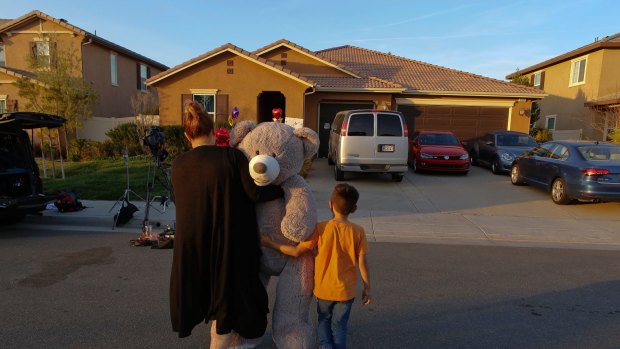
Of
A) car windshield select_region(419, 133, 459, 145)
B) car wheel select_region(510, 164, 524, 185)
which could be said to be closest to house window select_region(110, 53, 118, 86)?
car windshield select_region(419, 133, 459, 145)

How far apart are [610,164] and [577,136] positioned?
16.1 m

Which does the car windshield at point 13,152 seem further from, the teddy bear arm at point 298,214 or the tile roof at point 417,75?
the tile roof at point 417,75

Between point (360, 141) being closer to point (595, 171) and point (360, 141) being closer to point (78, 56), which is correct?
point (595, 171)

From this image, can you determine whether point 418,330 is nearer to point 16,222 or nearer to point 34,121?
point 34,121

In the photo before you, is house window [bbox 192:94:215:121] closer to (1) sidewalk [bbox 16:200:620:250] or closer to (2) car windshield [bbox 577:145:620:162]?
(1) sidewalk [bbox 16:200:620:250]

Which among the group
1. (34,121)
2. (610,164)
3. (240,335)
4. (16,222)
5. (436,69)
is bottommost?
(16,222)

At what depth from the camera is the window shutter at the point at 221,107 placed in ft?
51.9

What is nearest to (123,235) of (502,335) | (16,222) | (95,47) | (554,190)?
(16,222)

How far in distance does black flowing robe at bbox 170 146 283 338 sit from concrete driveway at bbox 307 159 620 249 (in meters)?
4.46

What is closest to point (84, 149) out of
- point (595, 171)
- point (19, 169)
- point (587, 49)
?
point (19, 169)

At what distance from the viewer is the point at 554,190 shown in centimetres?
936

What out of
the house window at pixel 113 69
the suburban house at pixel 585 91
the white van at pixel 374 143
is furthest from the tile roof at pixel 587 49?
the house window at pixel 113 69

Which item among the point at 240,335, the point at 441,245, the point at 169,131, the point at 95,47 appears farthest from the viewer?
the point at 95,47

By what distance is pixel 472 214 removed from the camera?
27.0 feet
